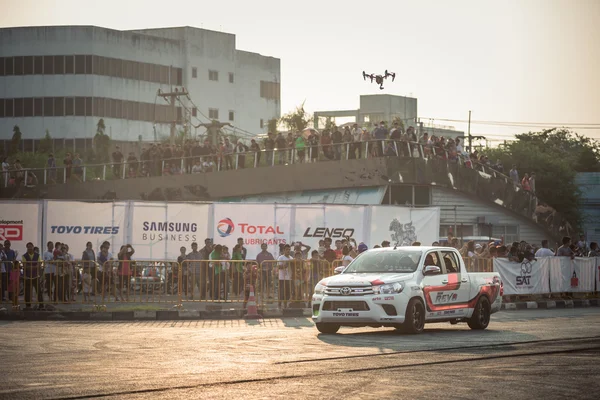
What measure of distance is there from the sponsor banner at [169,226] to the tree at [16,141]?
4557 centimetres

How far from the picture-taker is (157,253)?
35562 mm

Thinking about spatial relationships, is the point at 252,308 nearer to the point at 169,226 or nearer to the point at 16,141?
the point at 169,226

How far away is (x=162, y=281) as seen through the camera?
2595 cm

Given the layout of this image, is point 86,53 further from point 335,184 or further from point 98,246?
point 98,246

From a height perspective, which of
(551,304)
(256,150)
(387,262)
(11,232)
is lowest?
(551,304)

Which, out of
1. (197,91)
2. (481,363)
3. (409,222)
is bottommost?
(481,363)

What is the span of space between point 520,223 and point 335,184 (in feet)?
37.9

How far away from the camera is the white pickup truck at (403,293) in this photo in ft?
61.7

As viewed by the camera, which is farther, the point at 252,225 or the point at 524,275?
the point at 252,225

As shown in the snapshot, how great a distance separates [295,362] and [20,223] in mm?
22432

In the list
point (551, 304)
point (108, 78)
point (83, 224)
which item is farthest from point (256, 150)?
point (108, 78)

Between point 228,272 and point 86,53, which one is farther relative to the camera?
point 86,53

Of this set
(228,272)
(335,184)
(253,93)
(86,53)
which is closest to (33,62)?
(86,53)

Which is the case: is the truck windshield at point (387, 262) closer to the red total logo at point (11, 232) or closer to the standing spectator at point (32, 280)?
the standing spectator at point (32, 280)
